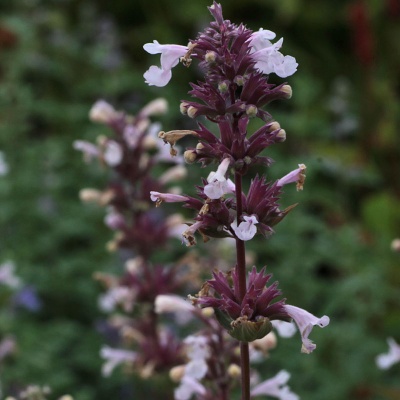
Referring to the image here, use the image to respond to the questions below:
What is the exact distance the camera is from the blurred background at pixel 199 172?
13.6 feet

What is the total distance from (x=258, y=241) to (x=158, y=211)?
0.78 metres

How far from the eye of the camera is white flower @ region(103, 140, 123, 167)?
11.2ft

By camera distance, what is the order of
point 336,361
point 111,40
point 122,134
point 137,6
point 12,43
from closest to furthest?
point 122,134, point 336,361, point 12,43, point 111,40, point 137,6

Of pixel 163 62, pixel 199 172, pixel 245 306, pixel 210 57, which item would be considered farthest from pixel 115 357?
pixel 199 172

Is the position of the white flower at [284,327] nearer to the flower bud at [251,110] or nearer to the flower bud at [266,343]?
the flower bud at [266,343]

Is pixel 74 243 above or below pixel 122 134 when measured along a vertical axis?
above

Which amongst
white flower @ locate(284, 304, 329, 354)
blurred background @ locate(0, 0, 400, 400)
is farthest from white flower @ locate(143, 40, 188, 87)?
blurred background @ locate(0, 0, 400, 400)

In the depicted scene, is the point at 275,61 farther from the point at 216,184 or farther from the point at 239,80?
the point at 216,184

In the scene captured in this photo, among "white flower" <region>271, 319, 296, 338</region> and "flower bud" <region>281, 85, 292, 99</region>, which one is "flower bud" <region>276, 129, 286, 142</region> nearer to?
"flower bud" <region>281, 85, 292, 99</region>

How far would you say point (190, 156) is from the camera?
194cm

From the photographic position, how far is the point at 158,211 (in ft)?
17.8

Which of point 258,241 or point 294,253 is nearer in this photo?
point 294,253

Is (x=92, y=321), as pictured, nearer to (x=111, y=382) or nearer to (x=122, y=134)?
(x=111, y=382)

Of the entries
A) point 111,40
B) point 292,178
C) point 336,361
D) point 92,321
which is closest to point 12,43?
point 111,40
